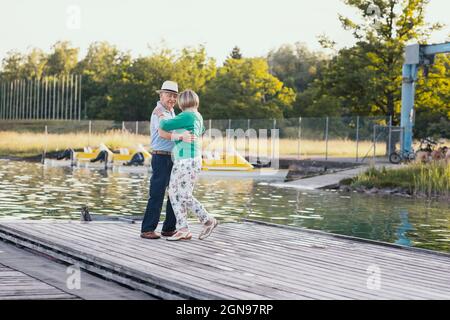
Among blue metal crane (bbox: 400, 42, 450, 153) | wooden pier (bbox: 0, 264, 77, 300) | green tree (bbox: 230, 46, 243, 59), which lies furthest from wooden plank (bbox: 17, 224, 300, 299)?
green tree (bbox: 230, 46, 243, 59)

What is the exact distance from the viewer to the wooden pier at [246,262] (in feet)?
26.6

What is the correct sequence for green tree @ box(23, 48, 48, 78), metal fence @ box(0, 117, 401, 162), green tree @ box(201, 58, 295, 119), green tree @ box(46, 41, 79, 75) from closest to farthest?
metal fence @ box(0, 117, 401, 162) → green tree @ box(201, 58, 295, 119) → green tree @ box(23, 48, 48, 78) → green tree @ box(46, 41, 79, 75)

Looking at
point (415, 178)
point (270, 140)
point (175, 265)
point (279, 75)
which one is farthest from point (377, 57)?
point (279, 75)

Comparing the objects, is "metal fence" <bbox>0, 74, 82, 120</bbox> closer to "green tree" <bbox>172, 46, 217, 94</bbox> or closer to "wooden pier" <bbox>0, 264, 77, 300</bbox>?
"green tree" <bbox>172, 46, 217, 94</bbox>

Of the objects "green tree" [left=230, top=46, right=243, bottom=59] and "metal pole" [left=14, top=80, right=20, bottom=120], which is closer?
"metal pole" [left=14, top=80, right=20, bottom=120]

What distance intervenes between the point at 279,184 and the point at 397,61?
69.0 feet

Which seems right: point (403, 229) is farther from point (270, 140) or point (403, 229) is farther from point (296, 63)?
point (296, 63)

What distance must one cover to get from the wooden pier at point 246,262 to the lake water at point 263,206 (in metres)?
3.72

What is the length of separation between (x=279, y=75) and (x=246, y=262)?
102691 millimetres

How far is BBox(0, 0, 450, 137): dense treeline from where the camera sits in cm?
5012

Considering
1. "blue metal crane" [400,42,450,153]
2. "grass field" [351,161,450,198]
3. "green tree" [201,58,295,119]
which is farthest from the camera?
"green tree" [201,58,295,119]

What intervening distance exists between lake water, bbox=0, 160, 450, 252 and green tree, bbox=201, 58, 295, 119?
4300cm

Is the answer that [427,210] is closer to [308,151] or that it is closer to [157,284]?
[157,284]

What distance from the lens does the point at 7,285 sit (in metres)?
8.41
